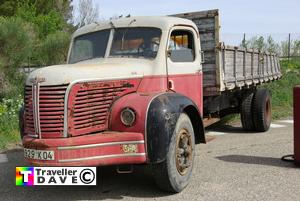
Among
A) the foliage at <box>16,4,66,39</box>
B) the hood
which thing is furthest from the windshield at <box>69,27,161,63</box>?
the foliage at <box>16,4,66,39</box>

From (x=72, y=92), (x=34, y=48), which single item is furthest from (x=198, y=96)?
(x=34, y=48)

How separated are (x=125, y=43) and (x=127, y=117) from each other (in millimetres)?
1478

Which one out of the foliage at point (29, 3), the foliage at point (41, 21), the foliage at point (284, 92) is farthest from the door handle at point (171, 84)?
the foliage at point (29, 3)

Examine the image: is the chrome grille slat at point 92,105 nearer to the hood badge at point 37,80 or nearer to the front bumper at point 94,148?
the front bumper at point 94,148

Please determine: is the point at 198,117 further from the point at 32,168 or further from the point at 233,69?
the point at 233,69

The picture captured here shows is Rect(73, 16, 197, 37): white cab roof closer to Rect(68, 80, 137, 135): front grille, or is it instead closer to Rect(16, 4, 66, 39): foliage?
Rect(68, 80, 137, 135): front grille

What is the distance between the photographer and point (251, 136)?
32.2 ft

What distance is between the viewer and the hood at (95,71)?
511 cm

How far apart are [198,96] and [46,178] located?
283 cm

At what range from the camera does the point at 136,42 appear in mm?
6426

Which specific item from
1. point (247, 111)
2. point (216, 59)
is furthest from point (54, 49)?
point (216, 59)

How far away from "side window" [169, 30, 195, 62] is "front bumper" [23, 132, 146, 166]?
5.59 feet

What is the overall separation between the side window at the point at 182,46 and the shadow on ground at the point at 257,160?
5.56 ft

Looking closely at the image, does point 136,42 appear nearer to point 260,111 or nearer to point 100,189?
point 100,189
